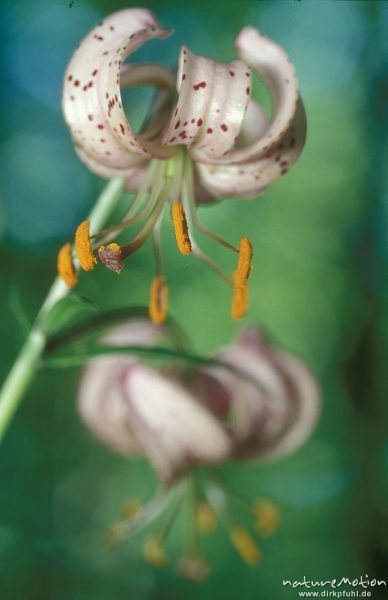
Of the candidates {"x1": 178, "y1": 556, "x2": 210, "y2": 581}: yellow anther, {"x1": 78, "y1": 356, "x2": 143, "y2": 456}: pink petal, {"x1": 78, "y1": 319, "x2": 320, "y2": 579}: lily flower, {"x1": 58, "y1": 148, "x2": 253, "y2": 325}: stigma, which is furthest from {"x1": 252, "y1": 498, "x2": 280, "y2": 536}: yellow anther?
{"x1": 58, "y1": 148, "x2": 253, "y2": 325}: stigma

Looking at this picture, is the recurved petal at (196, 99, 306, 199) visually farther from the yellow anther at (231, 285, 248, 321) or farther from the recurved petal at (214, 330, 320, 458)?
the recurved petal at (214, 330, 320, 458)

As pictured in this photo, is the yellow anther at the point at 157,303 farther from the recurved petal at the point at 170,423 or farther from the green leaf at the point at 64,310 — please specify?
the recurved petal at the point at 170,423

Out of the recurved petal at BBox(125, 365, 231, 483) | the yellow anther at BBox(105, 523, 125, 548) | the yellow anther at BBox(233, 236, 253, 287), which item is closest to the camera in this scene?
the yellow anther at BBox(233, 236, 253, 287)

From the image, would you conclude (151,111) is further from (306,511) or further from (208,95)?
(306,511)

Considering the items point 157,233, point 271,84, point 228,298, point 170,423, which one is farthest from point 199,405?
point 228,298

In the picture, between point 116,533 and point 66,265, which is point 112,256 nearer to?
point 66,265

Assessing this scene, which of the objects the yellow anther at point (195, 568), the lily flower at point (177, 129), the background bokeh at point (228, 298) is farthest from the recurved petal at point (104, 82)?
the background bokeh at point (228, 298)
